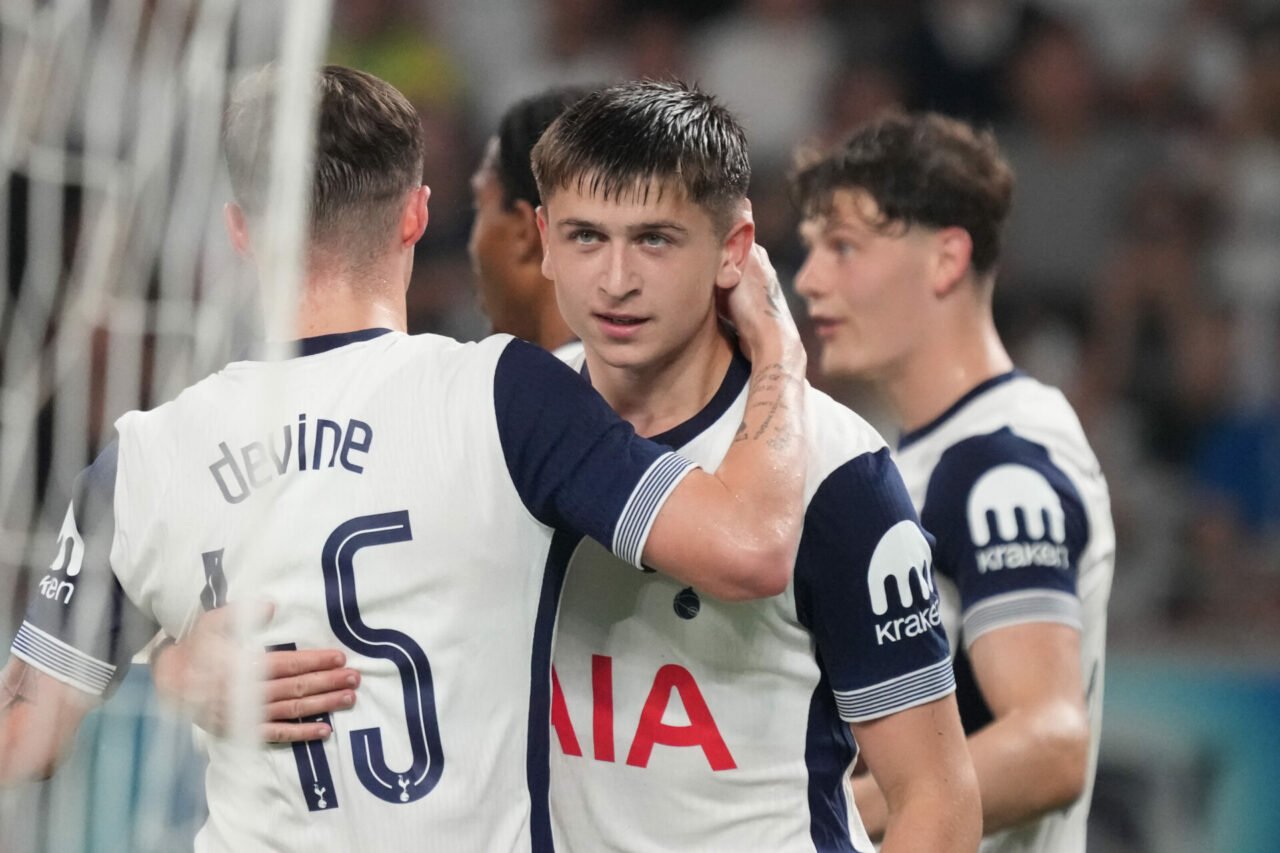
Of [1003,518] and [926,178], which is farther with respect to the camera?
[926,178]

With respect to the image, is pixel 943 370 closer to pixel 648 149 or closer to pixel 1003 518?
pixel 1003 518

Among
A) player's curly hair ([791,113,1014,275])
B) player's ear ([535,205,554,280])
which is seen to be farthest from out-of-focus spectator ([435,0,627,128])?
player's ear ([535,205,554,280])

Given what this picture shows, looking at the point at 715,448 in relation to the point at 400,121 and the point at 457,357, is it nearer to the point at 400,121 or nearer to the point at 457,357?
the point at 457,357

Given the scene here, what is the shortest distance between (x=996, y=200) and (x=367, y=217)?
1.86 m

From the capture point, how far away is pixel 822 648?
96.0 inches

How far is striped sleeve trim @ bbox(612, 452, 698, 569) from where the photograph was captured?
2180 millimetres

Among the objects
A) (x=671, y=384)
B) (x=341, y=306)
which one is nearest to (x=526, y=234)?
(x=671, y=384)

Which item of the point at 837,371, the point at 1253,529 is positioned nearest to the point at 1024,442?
the point at 837,371

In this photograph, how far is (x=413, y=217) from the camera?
246 cm

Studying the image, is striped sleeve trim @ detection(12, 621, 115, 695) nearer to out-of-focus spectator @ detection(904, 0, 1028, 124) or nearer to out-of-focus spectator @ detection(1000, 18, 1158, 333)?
out-of-focus spectator @ detection(1000, 18, 1158, 333)

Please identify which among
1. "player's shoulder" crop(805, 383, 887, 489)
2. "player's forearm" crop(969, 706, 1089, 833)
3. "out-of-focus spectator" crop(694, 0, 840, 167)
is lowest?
"player's forearm" crop(969, 706, 1089, 833)

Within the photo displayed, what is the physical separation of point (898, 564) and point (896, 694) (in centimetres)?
19

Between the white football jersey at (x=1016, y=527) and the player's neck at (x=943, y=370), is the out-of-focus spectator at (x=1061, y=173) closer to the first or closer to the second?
the player's neck at (x=943, y=370)

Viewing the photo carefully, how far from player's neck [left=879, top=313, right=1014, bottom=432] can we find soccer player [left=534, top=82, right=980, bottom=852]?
114cm
